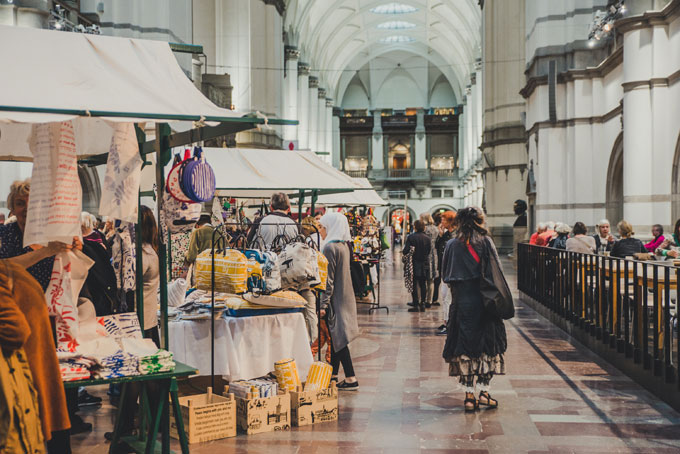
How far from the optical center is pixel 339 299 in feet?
22.6

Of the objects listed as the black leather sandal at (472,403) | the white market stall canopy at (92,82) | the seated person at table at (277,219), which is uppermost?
the white market stall canopy at (92,82)

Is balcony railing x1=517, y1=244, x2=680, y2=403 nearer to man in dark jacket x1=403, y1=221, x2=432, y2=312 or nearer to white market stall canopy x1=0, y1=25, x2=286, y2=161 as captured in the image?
man in dark jacket x1=403, y1=221, x2=432, y2=312

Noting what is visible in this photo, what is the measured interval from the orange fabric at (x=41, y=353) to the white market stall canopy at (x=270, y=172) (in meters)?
4.19

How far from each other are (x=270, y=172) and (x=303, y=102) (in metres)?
39.6

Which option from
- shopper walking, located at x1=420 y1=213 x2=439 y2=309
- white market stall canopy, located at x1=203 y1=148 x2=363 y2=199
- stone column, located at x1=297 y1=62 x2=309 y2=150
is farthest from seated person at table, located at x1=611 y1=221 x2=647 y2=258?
stone column, located at x1=297 y1=62 x2=309 y2=150

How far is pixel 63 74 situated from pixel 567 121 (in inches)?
646

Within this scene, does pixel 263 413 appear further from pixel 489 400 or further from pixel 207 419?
pixel 489 400

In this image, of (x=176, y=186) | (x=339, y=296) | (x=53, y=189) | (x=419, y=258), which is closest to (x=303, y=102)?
(x=419, y=258)

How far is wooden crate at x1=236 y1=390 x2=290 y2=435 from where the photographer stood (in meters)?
5.60

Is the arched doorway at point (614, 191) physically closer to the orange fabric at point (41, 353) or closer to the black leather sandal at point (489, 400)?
the black leather sandal at point (489, 400)

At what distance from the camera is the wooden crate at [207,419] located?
5367 millimetres

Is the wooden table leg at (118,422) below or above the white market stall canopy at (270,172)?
below

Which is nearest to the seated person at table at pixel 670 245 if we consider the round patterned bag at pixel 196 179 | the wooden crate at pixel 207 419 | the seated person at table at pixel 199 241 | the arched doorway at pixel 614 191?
the seated person at table at pixel 199 241

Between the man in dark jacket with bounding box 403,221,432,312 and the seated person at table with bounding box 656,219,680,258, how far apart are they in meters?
3.71
